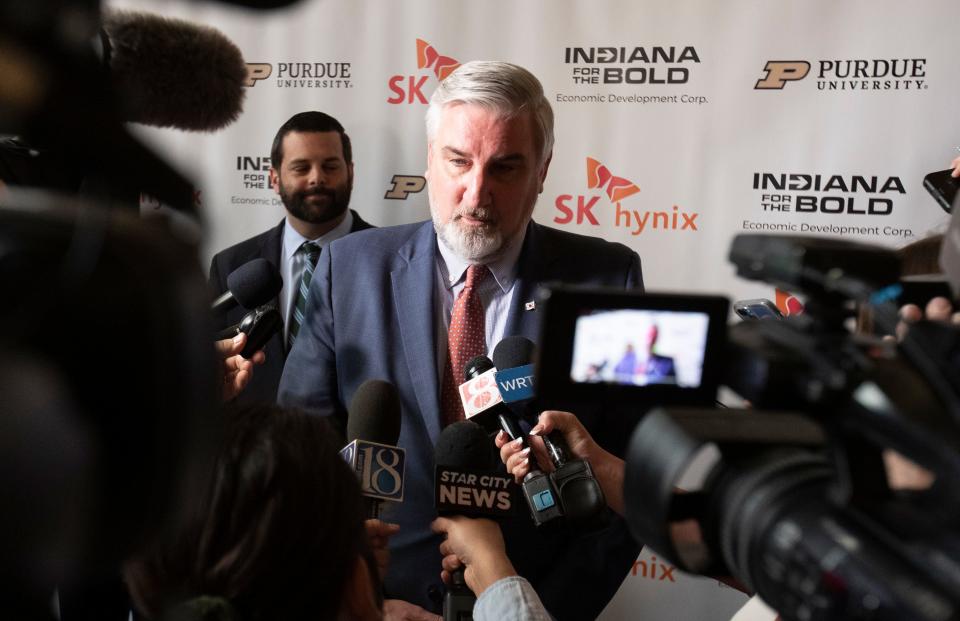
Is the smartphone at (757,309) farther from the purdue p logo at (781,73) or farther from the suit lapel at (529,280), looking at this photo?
the purdue p logo at (781,73)

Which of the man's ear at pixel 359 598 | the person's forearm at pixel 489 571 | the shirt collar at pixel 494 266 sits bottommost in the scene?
the person's forearm at pixel 489 571

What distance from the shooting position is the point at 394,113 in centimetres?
291

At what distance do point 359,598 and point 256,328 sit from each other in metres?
0.87

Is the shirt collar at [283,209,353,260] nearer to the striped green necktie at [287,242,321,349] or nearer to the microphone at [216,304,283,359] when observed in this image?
the striped green necktie at [287,242,321,349]

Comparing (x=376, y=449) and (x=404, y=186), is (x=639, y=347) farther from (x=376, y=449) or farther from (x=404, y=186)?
(x=404, y=186)

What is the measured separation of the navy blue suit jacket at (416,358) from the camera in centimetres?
174

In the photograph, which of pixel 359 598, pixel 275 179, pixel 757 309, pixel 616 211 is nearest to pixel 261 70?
pixel 275 179

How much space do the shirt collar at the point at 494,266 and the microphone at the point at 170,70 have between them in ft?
4.87

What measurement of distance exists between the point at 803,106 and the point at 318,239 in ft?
5.09

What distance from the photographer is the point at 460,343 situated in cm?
181

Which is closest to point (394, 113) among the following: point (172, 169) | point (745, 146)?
point (745, 146)

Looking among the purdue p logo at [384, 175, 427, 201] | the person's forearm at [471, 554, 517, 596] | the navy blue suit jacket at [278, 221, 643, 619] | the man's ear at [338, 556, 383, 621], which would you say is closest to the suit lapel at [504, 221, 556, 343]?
the navy blue suit jacket at [278, 221, 643, 619]

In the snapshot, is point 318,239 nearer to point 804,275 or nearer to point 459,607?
point 459,607

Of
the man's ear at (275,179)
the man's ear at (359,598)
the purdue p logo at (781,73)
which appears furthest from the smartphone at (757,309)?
the man's ear at (275,179)
